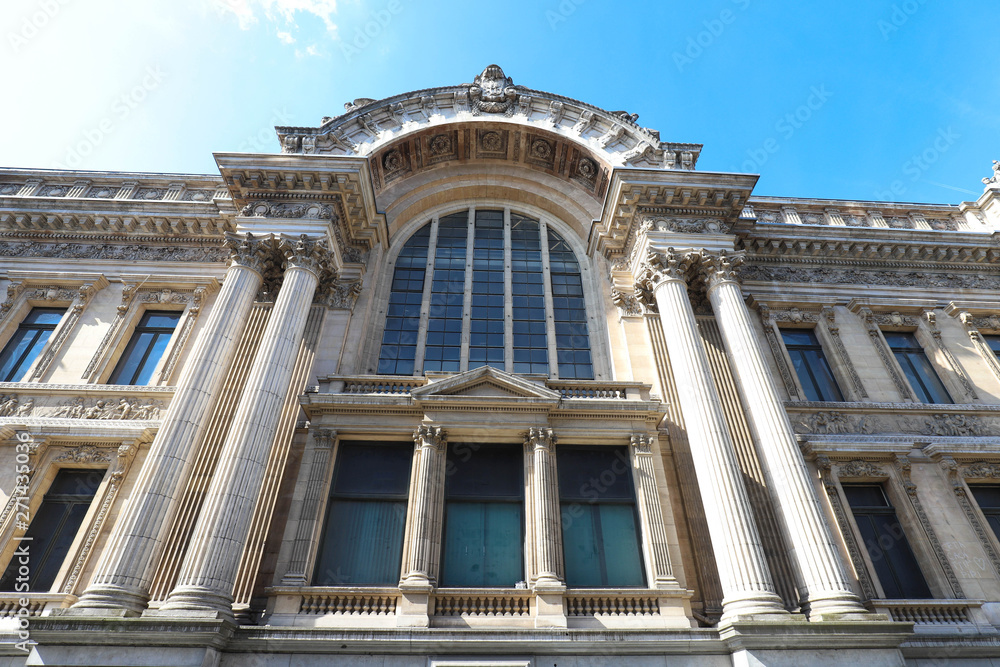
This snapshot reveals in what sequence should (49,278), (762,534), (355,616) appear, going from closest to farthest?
(355,616) → (762,534) → (49,278)

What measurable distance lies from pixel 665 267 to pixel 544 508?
7190 millimetres

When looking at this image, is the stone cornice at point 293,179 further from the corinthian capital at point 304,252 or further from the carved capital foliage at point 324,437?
the carved capital foliage at point 324,437

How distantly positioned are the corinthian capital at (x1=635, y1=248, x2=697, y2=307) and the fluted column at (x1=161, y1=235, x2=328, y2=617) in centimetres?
895

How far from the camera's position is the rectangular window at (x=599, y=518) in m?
12.1

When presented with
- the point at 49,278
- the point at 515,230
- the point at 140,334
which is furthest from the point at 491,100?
the point at 49,278

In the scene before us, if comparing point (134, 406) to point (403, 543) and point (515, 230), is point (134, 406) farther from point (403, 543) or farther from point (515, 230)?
point (515, 230)

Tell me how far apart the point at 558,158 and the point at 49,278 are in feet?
55.5

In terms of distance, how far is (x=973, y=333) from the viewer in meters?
17.3

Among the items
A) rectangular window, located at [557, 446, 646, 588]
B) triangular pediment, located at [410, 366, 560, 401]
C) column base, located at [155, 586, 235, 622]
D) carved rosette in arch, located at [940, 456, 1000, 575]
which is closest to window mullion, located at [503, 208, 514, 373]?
triangular pediment, located at [410, 366, 560, 401]

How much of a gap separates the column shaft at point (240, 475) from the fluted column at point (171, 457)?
656 mm

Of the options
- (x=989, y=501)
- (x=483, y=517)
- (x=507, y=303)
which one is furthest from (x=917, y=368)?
(x=483, y=517)

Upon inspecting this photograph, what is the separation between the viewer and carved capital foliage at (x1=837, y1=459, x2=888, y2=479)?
14.0 metres

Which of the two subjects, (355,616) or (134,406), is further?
(134,406)

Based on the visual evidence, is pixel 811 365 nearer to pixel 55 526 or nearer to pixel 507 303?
pixel 507 303
